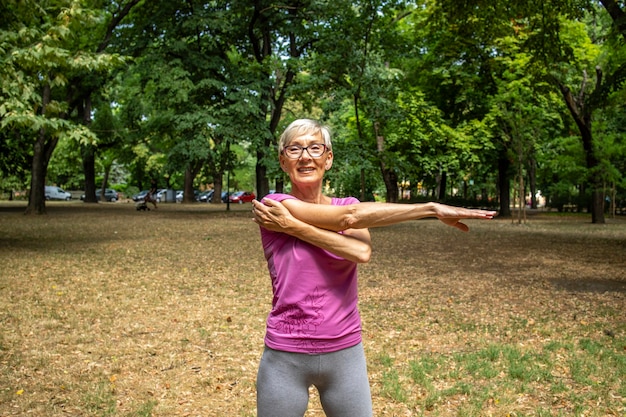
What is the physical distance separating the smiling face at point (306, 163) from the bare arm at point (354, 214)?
16 centimetres

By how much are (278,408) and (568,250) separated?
47.0ft

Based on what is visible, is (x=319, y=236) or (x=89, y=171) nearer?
(x=319, y=236)

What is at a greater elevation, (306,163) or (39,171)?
(39,171)

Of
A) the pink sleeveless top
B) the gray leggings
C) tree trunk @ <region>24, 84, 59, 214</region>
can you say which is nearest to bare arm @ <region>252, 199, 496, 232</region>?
the pink sleeveless top

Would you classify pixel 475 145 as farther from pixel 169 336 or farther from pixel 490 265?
pixel 169 336

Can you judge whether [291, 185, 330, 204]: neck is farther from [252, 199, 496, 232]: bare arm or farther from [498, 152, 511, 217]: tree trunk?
[498, 152, 511, 217]: tree trunk

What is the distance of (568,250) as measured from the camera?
48.9 ft

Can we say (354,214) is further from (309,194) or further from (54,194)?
(54,194)

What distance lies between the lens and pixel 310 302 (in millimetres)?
2184

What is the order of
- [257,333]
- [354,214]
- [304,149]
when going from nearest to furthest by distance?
[354,214] < [304,149] < [257,333]

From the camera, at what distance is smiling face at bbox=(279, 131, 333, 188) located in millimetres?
2344

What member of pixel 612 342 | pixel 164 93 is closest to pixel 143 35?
pixel 164 93

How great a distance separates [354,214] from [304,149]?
1.17 feet

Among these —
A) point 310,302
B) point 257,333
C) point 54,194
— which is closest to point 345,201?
point 310,302
